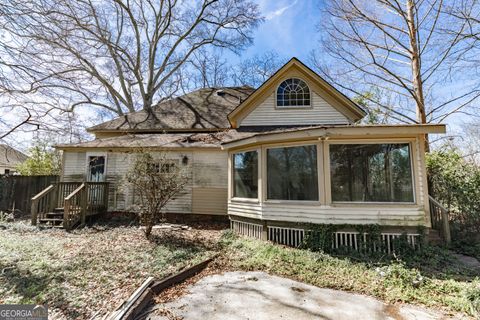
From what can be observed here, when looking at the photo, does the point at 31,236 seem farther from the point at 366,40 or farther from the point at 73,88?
the point at 366,40

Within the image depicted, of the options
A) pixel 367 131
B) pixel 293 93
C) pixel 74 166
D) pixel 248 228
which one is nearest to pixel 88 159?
pixel 74 166

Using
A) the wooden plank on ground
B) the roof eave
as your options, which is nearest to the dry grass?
the wooden plank on ground

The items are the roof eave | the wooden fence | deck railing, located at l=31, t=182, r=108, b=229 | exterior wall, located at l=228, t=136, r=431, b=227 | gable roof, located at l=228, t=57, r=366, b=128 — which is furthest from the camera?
the wooden fence

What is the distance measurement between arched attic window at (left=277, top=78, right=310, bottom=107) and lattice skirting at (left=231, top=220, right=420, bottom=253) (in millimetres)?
5328

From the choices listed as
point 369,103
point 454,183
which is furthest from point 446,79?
point 454,183

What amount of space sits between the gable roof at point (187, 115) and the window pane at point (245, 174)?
490cm

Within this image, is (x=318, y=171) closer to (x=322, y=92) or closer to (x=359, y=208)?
(x=359, y=208)

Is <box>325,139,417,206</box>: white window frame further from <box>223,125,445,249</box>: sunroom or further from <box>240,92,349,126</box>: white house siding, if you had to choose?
<box>240,92,349,126</box>: white house siding

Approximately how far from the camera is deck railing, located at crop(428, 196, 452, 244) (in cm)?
696

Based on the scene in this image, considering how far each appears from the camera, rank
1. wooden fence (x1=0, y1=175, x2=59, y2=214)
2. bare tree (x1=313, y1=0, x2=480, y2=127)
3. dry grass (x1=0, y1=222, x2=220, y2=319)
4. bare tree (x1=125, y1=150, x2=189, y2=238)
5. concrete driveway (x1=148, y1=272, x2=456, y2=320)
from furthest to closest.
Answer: wooden fence (x1=0, y1=175, x2=59, y2=214)
bare tree (x1=313, y1=0, x2=480, y2=127)
bare tree (x1=125, y1=150, x2=189, y2=238)
dry grass (x1=0, y1=222, x2=220, y2=319)
concrete driveway (x1=148, y1=272, x2=456, y2=320)

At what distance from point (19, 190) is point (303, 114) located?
47.3 ft

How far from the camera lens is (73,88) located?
7.45 m

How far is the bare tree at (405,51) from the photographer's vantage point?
11.6m

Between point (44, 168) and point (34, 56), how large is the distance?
49.3 feet
